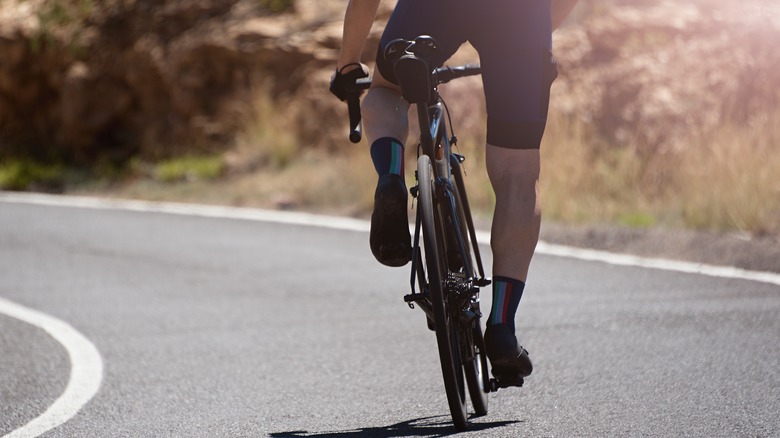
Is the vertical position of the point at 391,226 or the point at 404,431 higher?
the point at 391,226

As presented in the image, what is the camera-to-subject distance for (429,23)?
3986mm

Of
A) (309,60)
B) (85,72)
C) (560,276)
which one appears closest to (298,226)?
(560,276)

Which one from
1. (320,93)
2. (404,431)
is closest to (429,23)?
(404,431)

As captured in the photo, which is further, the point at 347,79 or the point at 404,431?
the point at 404,431

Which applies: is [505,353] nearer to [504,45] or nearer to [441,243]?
[441,243]

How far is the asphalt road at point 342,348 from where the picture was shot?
4625mm

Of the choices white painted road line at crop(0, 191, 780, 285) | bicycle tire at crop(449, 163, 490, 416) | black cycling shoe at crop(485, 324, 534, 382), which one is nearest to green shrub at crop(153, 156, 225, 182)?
white painted road line at crop(0, 191, 780, 285)

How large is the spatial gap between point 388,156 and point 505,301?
0.58m

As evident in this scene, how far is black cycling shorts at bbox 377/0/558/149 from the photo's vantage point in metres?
3.96

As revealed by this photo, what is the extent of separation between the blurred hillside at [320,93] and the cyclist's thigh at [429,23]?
6.41m

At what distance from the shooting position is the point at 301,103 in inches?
672

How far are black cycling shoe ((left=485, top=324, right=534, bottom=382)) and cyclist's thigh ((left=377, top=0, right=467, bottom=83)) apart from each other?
33.5 inches

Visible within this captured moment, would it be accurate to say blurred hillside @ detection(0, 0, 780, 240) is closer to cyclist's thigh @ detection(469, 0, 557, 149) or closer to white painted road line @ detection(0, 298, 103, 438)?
white painted road line @ detection(0, 298, 103, 438)

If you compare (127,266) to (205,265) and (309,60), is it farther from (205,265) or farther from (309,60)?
(309,60)
